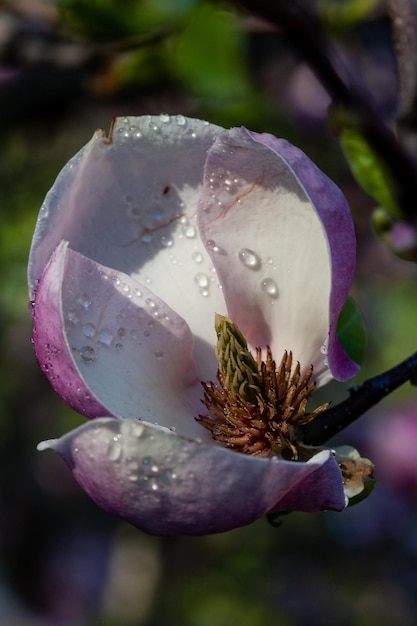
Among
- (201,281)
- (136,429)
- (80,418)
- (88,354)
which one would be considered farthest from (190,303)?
(80,418)

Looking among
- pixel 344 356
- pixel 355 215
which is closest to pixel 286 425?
pixel 344 356

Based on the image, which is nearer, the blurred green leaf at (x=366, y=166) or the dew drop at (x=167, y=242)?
the dew drop at (x=167, y=242)

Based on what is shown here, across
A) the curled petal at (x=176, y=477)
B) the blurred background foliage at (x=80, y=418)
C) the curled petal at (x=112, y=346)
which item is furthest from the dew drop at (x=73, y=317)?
the blurred background foliage at (x=80, y=418)

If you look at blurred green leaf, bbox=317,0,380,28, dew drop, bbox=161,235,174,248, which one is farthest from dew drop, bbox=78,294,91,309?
blurred green leaf, bbox=317,0,380,28

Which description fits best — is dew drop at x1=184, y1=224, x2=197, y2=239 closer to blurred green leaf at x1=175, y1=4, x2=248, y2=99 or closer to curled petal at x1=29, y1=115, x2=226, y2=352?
curled petal at x1=29, y1=115, x2=226, y2=352

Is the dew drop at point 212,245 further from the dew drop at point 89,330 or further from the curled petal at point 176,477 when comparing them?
the curled petal at point 176,477

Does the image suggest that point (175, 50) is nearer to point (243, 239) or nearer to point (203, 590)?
point (243, 239)
